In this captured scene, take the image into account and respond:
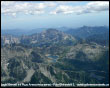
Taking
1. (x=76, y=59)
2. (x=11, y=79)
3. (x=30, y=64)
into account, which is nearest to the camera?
(x=11, y=79)

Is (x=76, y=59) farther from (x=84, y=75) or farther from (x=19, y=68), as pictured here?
(x=19, y=68)

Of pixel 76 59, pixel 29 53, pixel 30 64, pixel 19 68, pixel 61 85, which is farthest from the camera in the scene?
pixel 29 53

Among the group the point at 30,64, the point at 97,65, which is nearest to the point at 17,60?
the point at 30,64

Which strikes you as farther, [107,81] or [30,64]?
[30,64]

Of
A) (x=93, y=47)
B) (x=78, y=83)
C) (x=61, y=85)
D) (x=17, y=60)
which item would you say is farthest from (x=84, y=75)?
(x=93, y=47)

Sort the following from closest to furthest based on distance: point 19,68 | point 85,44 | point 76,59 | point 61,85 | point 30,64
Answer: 1. point 61,85
2. point 19,68
3. point 30,64
4. point 76,59
5. point 85,44

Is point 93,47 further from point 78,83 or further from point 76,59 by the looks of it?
point 78,83

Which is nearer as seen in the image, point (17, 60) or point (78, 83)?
point (78, 83)

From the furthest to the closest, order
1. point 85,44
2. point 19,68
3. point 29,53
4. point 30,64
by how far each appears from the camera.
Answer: point 85,44
point 29,53
point 30,64
point 19,68
